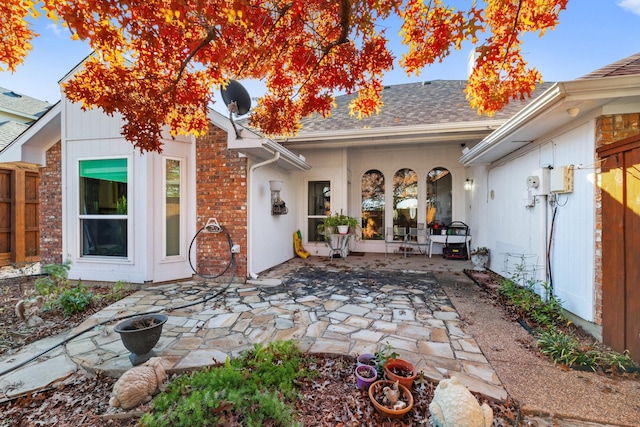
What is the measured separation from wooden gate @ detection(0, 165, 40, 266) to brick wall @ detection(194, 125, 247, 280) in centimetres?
496

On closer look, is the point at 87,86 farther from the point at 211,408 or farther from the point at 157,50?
the point at 211,408

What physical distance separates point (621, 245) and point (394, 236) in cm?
601

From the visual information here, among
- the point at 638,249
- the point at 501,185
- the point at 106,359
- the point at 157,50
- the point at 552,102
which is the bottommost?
the point at 106,359

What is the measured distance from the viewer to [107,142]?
17.1ft

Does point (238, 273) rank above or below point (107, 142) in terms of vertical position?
below

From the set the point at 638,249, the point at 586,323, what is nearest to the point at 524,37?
the point at 638,249

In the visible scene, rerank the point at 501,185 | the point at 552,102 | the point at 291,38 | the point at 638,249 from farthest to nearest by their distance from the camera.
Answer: the point at 501,185 → the point at 291,38 → the point at 552,102 → the point at 638,249

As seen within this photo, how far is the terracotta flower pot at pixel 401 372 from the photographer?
2113 millimetres

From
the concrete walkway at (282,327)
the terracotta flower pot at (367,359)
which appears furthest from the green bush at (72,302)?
the terracotta flower pot at (367,359)

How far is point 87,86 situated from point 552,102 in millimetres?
5473

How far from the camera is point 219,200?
5422 mm

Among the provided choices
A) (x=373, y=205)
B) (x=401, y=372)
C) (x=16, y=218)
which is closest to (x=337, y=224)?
(x=373, y=205)

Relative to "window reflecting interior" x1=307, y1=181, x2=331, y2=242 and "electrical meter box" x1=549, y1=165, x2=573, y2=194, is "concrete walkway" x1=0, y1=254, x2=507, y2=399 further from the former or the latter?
"window reflecting interior" x1=307, y1=181, x2=331, y2=242

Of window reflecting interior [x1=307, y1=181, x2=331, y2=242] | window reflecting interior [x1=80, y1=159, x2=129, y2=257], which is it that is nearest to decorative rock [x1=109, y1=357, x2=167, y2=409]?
window reflecting interior [x1=80, y1=159, x2=129, y2=257]
